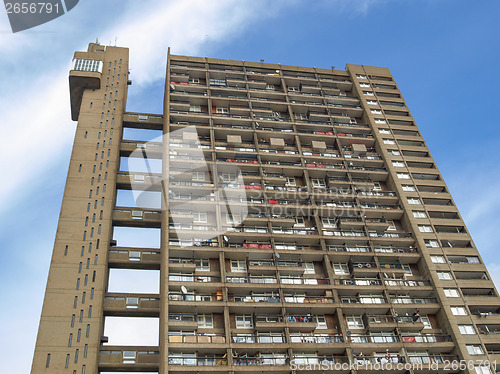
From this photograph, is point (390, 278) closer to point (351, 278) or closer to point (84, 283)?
point (351, 278)

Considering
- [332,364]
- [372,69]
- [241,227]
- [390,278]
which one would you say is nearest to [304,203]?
[241,227]

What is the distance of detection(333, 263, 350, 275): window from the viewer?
5208cm

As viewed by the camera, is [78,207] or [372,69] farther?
[372,69]

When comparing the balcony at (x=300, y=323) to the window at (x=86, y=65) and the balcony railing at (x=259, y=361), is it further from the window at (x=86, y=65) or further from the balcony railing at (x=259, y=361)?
the window at (x=86, y=65)

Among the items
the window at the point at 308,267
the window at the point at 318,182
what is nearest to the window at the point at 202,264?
the window at the point at 308,267

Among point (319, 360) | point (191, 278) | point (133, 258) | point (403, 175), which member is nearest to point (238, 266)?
point (191, 278)

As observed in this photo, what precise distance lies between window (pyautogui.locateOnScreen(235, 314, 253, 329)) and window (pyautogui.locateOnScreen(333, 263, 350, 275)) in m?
10.8

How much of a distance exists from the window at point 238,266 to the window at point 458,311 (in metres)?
20.5

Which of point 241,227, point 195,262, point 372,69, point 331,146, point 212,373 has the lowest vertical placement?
point 212,373

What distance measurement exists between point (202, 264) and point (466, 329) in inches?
1017

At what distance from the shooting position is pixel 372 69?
7725 centimetres

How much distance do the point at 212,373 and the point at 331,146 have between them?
35249 mm

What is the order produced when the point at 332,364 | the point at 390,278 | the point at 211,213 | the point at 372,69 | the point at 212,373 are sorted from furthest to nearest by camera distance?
the point at 372,69, the point at 211,213, the point at 390,278, the point at 332,364, the point at 212,373

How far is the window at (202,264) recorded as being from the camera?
4972 cm
